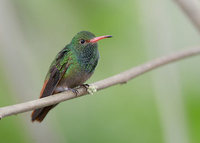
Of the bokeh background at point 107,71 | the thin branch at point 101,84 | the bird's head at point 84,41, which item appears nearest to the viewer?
the thin branch at point 101,84

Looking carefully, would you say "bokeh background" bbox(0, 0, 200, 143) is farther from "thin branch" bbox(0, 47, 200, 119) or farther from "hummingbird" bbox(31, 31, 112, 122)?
"thin branch" bbox(0, 47, 200, 119)

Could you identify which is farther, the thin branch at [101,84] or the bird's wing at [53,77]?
the bird's wing at [53,77]

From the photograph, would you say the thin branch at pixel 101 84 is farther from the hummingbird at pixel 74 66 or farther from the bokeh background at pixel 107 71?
the bokeh background at pixel 107 71

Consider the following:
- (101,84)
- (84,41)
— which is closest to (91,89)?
(101,84)

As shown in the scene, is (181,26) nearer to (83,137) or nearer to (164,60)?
(164,60)

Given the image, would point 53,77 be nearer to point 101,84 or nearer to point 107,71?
point 101,84

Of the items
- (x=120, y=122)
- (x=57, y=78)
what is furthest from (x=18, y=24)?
(x=120, y=122)

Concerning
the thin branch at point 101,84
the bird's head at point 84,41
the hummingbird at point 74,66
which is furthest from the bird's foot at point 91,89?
the bird's head at point 84,41
